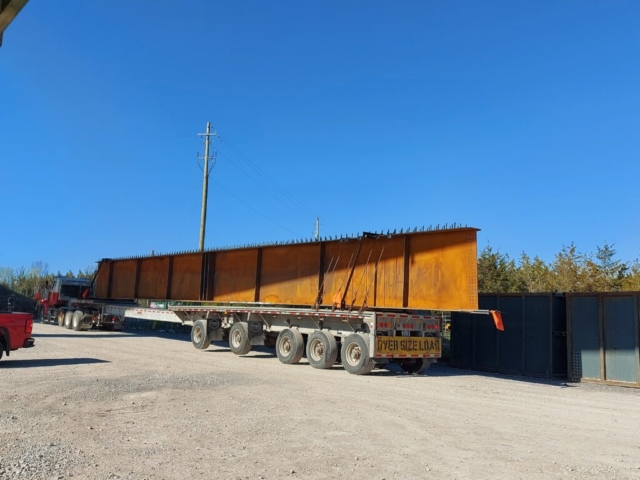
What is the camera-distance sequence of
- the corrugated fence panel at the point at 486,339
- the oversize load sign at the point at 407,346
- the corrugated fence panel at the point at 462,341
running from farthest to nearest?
1. the corrugated fence panel at the point at 462,341
2. the corrugated fence panel at the point at 486,339
3. the oversize load sign at the point at 407,346

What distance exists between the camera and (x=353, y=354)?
14016 mm

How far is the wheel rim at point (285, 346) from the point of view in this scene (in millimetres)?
15881

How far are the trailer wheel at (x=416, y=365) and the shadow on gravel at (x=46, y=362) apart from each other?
8217 mm

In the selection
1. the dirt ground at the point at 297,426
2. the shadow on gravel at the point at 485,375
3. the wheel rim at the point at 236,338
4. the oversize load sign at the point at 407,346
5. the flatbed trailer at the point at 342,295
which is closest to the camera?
the dirt ground at the point at 297,426

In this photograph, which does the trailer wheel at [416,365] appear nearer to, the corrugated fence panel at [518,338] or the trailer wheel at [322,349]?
the trailer wheel at [322,349]

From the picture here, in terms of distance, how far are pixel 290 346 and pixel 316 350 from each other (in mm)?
1153

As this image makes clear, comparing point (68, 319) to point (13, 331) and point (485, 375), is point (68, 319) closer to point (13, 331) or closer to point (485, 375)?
point (13, 331)

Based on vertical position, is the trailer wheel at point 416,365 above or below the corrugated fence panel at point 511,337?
below

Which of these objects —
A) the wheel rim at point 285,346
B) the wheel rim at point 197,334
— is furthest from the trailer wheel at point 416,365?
the wheel rim at point 197,334

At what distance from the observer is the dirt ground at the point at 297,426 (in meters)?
5.54

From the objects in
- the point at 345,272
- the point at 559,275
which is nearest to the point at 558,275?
the point at 559,275

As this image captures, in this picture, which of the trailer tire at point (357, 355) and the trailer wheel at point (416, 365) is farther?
the trailer wheel at point (416, 365)

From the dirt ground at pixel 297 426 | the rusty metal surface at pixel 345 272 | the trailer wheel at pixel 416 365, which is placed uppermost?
the rusty metal surface at pixel 345 272

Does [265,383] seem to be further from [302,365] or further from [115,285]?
[115,285]
